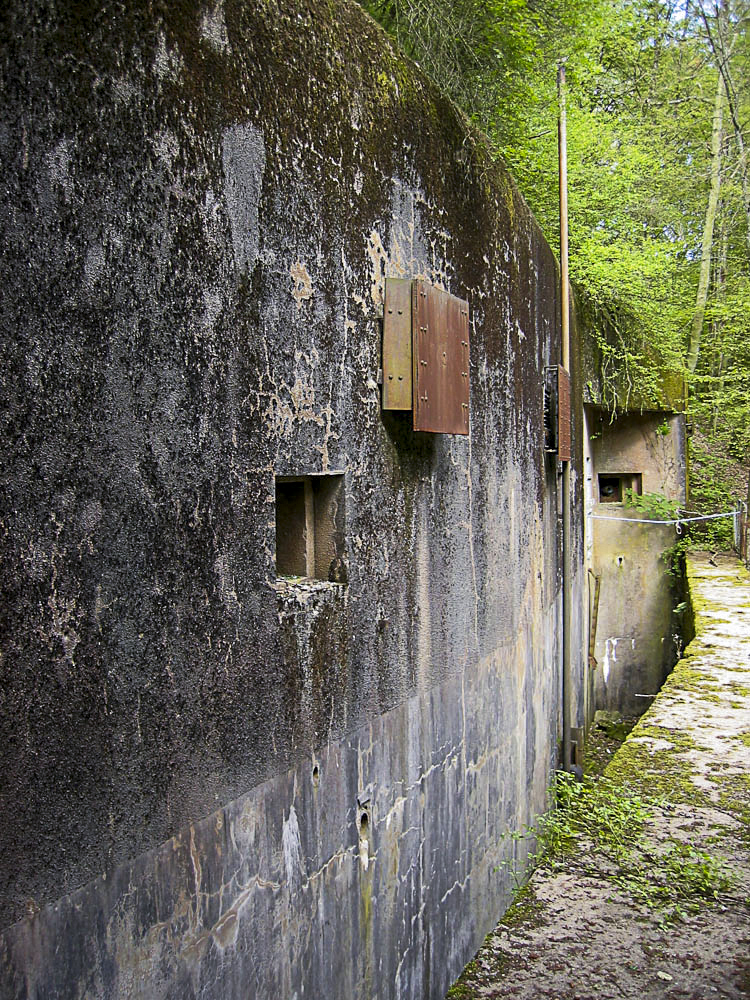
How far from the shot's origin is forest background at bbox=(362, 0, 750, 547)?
6.13 m

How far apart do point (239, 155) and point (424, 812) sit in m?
2.61

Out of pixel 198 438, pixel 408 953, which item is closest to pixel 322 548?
pixel 198 438

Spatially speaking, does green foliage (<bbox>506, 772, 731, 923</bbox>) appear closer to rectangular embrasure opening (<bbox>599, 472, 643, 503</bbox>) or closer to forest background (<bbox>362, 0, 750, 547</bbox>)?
forest background (<bbox>362, 0, 750, 547</bbox>)

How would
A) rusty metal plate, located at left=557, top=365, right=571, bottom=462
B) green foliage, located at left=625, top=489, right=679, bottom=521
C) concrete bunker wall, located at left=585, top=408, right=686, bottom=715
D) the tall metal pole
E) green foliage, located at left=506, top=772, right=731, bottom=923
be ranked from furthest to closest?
green foliage, located at left=625, top=489, right=679, bottom=521 < concrete bunker wall, located at left=585, top=408, right=686, bottom=715 < the tall metal pole < rusty metal plate, located at left=557, top=365, right=571, bottom=462 < green foliage, located at left=506, top=772, right=731, bottom=923

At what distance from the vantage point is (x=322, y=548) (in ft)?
9.95

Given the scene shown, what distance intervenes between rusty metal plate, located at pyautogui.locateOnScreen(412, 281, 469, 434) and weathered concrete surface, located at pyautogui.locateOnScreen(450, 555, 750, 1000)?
227 cm

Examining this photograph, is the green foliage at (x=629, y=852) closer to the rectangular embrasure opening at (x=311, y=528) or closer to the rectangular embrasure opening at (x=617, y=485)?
the rectangular embrasure opening at (x=311, y=528)

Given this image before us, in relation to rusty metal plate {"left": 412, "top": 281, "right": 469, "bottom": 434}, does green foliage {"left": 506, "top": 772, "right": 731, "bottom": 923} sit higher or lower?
lower

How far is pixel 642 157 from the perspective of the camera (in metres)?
11.4

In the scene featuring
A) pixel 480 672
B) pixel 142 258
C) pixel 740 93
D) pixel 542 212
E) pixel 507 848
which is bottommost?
pixel 507 848

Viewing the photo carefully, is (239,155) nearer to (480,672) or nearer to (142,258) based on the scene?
(142,258)

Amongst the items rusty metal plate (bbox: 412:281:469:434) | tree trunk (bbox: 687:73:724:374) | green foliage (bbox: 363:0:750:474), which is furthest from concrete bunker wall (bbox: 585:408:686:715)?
rusty metal plate (bbox: 412:281:469:434)

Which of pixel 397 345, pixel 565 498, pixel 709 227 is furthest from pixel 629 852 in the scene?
pixel 709 227

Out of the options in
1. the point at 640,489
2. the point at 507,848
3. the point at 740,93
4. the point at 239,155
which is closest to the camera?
the point at 239,155
